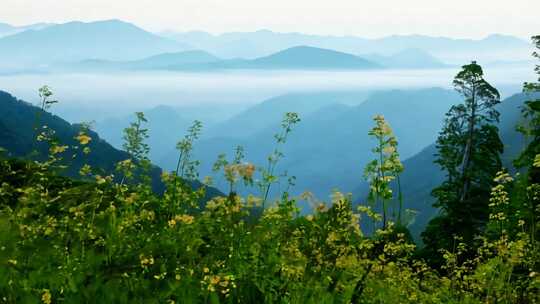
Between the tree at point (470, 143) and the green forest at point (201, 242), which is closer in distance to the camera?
the green forest at point (201, 242)

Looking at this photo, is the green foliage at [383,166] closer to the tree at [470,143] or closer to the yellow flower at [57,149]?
the yellow flower at [57,149]

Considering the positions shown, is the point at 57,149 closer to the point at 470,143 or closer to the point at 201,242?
the point at 201,242

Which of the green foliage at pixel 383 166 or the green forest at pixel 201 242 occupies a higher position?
the green foliage at pixel 383 166

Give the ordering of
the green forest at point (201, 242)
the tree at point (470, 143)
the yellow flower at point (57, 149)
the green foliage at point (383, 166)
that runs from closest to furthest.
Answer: the green forest at point (201, 242) → the green foliage at point (383, 166) → the yellow flower at point (57, 149) → the tree at point (470, 143)

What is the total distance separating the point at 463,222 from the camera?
32.5 metres

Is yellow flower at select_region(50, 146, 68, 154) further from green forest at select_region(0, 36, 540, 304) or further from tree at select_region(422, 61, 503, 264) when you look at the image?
tree at select_region(422, 61, 503, 264)

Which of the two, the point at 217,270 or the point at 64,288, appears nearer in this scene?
the point at 64,288

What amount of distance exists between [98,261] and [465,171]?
116 feet

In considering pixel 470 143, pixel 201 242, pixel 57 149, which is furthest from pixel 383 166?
pixel 470 143

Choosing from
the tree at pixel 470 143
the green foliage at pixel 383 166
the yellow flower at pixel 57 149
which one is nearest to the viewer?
the green foliage at pixel 383 166

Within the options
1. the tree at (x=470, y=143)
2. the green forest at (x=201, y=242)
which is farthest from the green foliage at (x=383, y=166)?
the tree at (x=470, y=143)

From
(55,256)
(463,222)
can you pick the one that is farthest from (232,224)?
(463,222)

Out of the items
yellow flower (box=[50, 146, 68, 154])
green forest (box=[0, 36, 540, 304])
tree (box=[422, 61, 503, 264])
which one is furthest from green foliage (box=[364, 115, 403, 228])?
tree (box=[422, 61, 503, 264])

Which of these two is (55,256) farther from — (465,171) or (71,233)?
(465,171)
